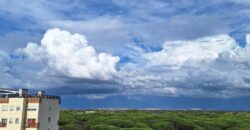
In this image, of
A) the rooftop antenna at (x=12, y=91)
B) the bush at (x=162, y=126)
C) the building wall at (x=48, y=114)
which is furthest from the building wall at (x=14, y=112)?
the bush at (x=162, y=126)

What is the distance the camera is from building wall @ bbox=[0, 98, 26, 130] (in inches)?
3396

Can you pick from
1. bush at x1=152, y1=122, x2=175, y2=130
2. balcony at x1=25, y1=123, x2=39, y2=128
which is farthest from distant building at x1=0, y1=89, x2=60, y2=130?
bush at x1=152, y1=122, x2=175, y2=130

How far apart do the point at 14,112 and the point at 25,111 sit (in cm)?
258

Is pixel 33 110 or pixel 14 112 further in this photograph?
pixel 14 112

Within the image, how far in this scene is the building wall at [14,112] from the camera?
86.2 meters

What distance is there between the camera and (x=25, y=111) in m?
86.6

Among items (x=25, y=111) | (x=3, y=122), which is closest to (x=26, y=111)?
(x=25, y=111)

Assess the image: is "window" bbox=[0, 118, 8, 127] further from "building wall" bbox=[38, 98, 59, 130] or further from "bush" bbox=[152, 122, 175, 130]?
"bush" bbox=[152, 122, 175, 130]

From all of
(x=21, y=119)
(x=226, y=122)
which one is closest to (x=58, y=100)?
(x=21, y=119)

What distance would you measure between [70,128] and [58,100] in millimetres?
51639

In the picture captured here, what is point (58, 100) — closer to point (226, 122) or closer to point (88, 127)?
point (88, 127)

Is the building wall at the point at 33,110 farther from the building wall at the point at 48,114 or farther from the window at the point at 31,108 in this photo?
the building wall at the point at 48,114

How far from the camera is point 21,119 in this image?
86.2m

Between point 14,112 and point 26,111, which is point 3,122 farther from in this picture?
point 26,111
